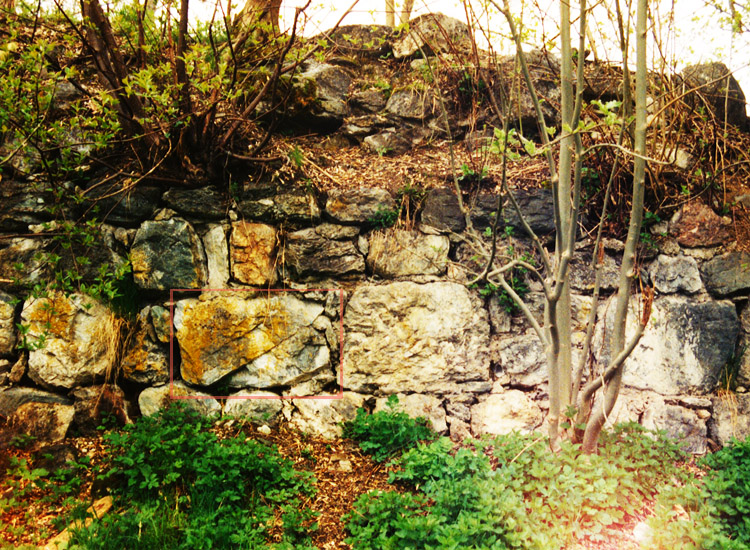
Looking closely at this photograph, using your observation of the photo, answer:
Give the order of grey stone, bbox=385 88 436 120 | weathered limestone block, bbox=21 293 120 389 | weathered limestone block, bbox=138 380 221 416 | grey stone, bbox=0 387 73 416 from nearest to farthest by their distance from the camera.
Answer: grey stone, bbox=0 387 73 416 → weathered limestone block, bbox=21 293 120 389 → weathered limestone block, bbox=138 380 221 416 → grey stone, bbox=385 88 436 120

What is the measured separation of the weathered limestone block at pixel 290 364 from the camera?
3.76 m

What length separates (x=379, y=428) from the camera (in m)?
3.42

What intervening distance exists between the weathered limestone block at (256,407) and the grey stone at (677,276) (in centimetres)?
310

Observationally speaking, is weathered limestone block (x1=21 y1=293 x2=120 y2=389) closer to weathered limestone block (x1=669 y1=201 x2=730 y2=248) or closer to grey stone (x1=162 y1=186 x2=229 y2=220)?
grey stone (x1=162 y1=186 x2=229 y2=220)

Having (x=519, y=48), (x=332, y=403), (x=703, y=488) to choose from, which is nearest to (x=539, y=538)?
(x=703, y=488)

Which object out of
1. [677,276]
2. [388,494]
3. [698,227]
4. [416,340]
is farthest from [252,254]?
[698,227]

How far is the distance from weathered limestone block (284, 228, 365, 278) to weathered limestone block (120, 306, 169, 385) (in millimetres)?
1142

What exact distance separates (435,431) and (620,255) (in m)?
2.07

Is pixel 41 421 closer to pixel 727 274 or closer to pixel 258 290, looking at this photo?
pixel 258 290

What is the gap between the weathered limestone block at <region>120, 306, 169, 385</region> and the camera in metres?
3.72

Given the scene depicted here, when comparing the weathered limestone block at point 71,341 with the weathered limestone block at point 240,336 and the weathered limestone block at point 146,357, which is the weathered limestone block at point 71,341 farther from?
the weathered limestone block at point 240,336

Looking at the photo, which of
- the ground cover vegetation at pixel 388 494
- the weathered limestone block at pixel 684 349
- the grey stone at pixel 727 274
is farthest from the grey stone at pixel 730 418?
the grey stone at pixel 727 274

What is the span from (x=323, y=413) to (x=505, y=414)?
4.56 feet

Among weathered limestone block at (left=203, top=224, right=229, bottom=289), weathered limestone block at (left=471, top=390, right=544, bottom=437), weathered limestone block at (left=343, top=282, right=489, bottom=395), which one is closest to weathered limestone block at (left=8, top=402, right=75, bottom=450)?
weathered limestone block at (left=203, top=224, right=229, bottom=289)
